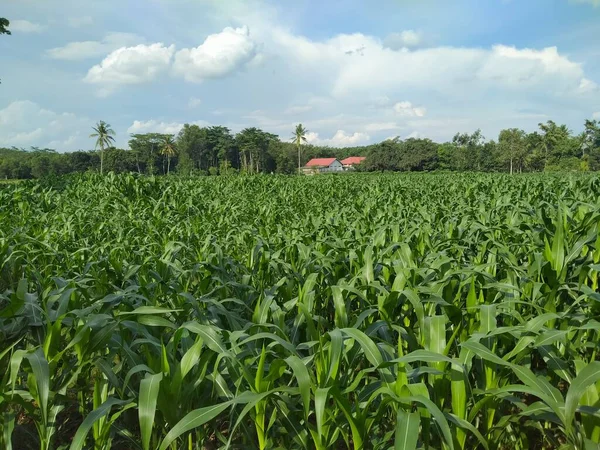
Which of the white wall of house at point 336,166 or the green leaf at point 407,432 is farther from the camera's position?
the white wall of house at point 336,166

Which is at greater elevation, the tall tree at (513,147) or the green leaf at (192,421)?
the tall tree at (513,147)

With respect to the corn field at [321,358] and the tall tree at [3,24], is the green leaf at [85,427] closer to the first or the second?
the corn field at [321,358]

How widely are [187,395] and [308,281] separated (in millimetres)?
1001

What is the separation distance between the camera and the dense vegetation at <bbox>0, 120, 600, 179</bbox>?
75.0 m

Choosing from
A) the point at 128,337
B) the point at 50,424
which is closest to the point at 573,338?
the point at 128,337

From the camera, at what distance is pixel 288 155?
302ft

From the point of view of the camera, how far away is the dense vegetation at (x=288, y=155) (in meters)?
75.0

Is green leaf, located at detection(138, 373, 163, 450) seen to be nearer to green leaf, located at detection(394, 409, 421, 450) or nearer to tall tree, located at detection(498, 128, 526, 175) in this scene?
green leaf, located at detection(394, 409, 421, 450)

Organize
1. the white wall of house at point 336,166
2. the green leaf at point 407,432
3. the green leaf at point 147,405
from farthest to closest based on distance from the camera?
the white wall of house at point 336,166 → the green leaf at point 147,405 → the green leaf at point 407,432

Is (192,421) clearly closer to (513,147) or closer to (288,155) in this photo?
(513,147)

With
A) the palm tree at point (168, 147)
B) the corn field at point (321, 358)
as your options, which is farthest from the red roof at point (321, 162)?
the corn field at point (321, 358)

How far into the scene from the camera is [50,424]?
175cm

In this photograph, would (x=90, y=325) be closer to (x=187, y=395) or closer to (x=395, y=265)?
(x=187, y=395)

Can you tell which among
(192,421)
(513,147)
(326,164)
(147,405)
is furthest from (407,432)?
(326,164)
